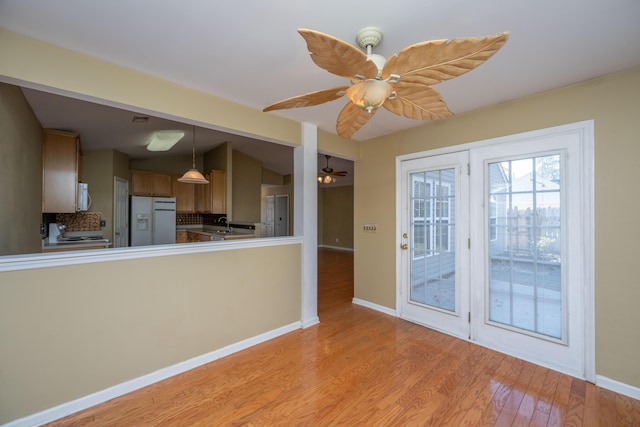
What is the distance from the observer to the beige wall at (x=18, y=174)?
1781mm

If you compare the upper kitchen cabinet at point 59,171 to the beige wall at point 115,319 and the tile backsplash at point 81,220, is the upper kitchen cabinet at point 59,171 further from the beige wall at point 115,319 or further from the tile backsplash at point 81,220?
the beige wall at point 115,319

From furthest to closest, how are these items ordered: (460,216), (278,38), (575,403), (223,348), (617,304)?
(460,216) < (223,348) < (617,304) < (575,403) < (278,38)

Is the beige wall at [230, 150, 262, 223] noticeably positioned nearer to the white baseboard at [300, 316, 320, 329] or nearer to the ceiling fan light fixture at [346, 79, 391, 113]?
the white baseboard at [300, 316, 320, 329]

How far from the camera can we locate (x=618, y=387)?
6.55ft

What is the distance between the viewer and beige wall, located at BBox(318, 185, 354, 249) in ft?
30.3

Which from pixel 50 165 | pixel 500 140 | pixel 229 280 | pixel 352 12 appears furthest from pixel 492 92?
pixel 50 165

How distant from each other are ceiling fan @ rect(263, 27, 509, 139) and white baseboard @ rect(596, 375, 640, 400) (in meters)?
2.34

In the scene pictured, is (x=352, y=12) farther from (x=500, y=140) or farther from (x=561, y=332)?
Answer: (x=561, y=332)

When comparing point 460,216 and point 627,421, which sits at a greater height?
point 460,216

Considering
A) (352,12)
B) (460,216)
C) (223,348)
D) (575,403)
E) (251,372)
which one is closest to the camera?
(352,12)

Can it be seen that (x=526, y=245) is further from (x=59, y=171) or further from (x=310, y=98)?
(x=59, y=171)

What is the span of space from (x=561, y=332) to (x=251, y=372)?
2.61 metres

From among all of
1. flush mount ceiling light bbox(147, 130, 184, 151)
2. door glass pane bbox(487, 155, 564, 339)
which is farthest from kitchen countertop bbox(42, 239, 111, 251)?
door glass pane bbox(487, 155, 564, 339)

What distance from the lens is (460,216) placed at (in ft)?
9.50
